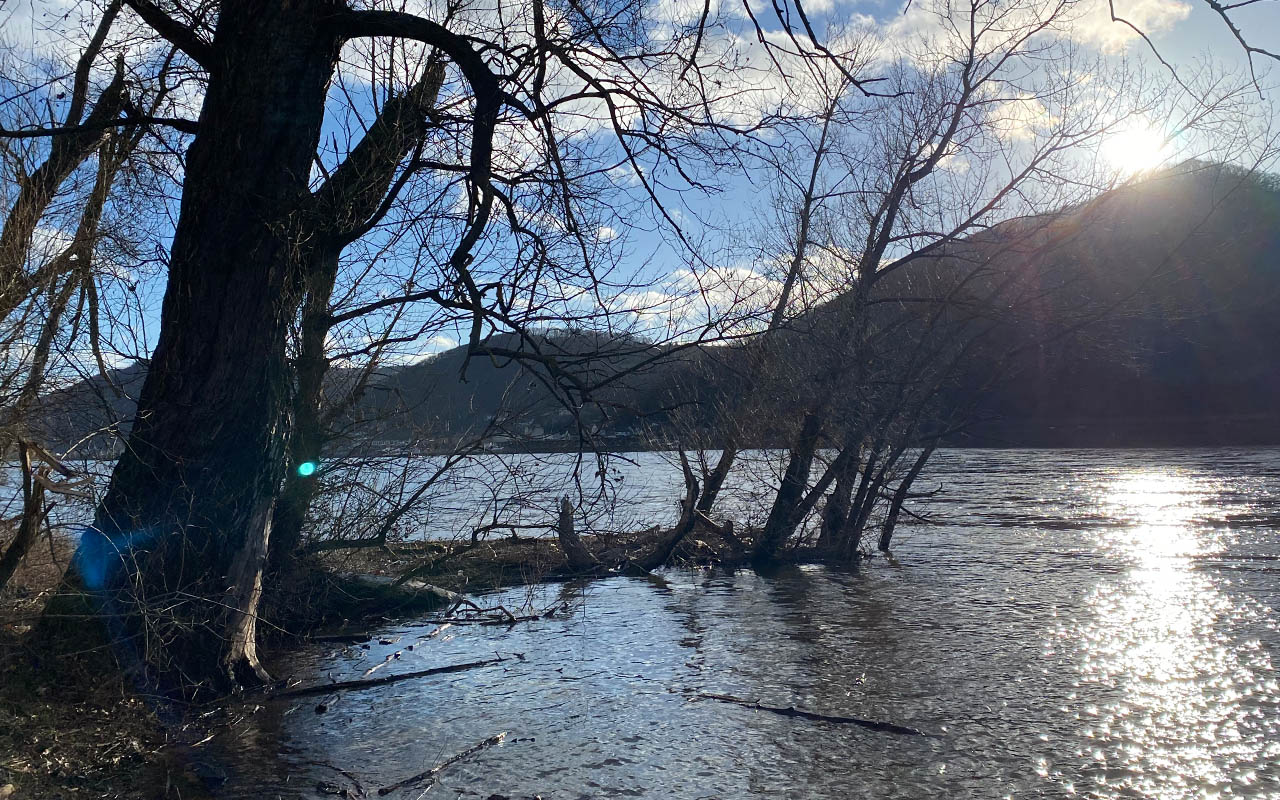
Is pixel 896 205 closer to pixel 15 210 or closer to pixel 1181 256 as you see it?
pixel 1181 256

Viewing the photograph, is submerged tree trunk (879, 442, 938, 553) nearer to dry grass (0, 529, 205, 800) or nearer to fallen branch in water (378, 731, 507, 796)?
fallen branch in water (378, 731, 507, 796)

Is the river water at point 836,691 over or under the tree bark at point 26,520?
under

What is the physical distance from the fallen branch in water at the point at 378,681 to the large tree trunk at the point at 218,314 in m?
1.11

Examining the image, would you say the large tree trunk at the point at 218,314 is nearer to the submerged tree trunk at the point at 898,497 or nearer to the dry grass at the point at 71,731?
the dry grass at the point at 71,731

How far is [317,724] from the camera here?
24.3 feet

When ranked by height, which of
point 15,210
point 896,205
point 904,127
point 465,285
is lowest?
point 465,285

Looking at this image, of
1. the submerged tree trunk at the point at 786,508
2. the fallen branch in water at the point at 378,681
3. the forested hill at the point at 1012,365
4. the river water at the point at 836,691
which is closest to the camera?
the river water at the point at 836,691

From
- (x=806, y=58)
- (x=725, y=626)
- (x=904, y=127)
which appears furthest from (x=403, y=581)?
(x=904, y=127)

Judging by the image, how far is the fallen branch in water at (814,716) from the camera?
7.06 m

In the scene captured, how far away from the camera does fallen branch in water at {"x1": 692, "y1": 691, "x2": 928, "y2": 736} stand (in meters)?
7.06

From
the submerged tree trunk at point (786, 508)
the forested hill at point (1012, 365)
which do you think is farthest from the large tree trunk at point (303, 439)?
the submerged tree trunk at point (786, 508)

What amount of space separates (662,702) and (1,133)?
5972 mm

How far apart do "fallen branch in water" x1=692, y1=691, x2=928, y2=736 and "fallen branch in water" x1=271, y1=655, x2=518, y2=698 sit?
2.27 metres

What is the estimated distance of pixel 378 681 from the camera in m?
8.70
